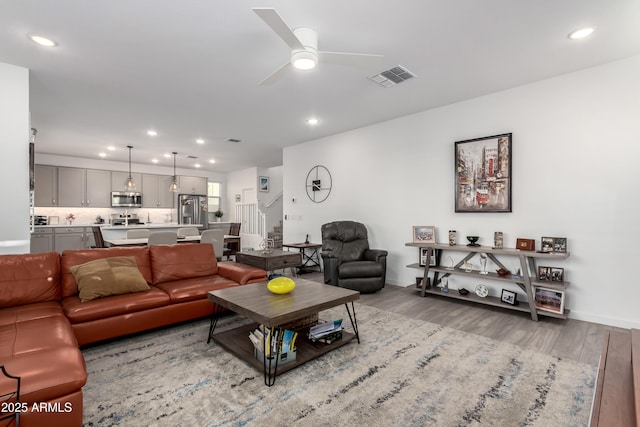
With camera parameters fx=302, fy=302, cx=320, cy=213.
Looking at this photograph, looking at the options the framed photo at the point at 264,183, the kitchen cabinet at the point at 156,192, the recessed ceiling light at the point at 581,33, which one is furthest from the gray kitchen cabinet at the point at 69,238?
the recessed ceiling light at the point at 581,33

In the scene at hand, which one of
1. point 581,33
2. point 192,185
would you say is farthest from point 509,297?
point 192,185

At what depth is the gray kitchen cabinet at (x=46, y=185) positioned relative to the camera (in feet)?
24.5

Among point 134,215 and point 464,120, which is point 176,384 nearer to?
point 464,120

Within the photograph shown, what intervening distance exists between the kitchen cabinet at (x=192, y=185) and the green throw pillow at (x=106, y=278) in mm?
7146

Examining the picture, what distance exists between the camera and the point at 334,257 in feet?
15.5

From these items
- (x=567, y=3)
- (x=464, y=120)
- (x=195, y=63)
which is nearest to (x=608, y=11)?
(x=567, y=3)

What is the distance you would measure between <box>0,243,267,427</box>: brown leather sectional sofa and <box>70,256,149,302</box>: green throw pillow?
67mm

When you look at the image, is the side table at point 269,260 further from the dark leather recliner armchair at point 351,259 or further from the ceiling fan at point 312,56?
the ceiling fan at point 312,56

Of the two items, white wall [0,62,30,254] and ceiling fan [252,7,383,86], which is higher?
ceiling fan [252,7,383,86]

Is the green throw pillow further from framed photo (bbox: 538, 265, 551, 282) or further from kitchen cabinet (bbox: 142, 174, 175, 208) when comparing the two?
kitchen cabinet (bbox: 142, 174, 175, 208)

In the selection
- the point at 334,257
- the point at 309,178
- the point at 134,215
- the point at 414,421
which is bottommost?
the point at 414,421

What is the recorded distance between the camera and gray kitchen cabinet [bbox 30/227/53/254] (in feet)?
23.0

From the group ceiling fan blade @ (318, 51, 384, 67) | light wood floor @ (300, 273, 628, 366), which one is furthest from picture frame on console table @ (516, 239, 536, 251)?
ceiling fan blade @ (318, 51, 384, 67)

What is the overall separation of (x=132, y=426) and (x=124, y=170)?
8.92m
